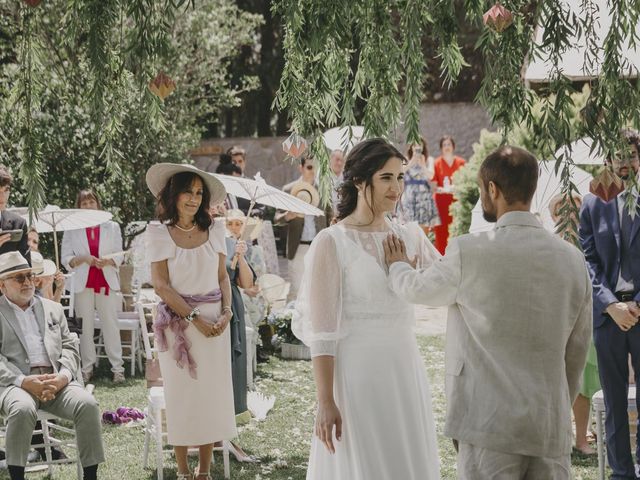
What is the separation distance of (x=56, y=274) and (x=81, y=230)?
59.3 inches

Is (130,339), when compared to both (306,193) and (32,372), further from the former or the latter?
(32,372)

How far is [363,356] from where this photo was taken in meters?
3.52

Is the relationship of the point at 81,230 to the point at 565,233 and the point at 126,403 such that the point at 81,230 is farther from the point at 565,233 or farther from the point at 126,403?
the point at 565,233

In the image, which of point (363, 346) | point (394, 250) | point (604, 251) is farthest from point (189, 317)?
point (604, 251)

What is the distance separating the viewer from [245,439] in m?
6.48

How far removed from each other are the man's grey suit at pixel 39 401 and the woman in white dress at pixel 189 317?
1.45 ft

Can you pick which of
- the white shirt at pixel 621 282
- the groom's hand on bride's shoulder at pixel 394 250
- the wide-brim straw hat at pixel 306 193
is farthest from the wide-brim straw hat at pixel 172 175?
the wide-brim straw hat at pixel 306 193

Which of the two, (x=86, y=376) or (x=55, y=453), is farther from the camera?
(x=86, y=376)

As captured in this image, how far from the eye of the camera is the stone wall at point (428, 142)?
57.2 ft

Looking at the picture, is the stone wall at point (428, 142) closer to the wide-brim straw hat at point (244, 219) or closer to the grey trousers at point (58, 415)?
the wide-brim straw hat at point (244, 219)

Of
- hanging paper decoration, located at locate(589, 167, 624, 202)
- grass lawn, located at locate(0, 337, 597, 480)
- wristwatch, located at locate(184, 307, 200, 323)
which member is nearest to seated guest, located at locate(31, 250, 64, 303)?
grass lawn, located at locate(0, 337, 597, 480)

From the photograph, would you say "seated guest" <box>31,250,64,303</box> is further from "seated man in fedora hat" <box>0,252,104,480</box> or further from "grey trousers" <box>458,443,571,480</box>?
"grey trousers" <box>458,443,571,480</box>

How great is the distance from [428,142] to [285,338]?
8.74 metres

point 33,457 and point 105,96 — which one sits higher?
point 105,96
